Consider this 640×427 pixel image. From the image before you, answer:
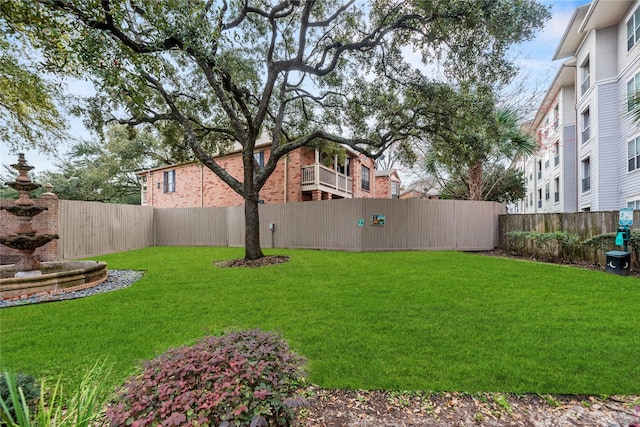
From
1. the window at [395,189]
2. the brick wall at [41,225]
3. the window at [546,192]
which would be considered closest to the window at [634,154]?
the window at [546,192]

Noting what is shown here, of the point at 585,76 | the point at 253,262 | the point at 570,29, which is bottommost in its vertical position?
the point at 253,262

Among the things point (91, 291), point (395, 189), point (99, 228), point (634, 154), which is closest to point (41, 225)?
point (99, 228)

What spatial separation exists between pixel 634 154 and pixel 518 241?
5933 mm

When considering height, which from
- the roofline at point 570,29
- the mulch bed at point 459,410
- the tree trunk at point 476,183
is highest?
the roofline at point 570,29

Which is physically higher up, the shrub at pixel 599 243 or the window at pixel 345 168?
the window at pixel 345 168

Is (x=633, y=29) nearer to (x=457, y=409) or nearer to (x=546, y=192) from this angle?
(x=546, y=192)

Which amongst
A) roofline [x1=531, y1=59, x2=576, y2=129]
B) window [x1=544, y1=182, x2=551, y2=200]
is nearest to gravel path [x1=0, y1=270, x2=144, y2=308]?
roofline [x1=531, y1=59, x2=576, y2=129]

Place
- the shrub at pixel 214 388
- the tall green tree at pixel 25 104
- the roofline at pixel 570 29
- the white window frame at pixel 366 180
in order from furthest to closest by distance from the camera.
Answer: the white window frame at pixel 366 180 < the roofline at pixel 570 29 < the tall green tree at pixel 25 104 < the shrub at pixel 214 388

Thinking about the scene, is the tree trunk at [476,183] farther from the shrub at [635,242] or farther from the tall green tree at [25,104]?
the tall green tree at [25,104]

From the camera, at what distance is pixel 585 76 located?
1405 centimetres

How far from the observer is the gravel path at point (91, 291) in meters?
5.13

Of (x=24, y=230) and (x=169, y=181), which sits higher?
(x=169, y=181)

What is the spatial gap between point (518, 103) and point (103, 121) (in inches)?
735

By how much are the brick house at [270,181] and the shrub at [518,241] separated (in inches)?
334
